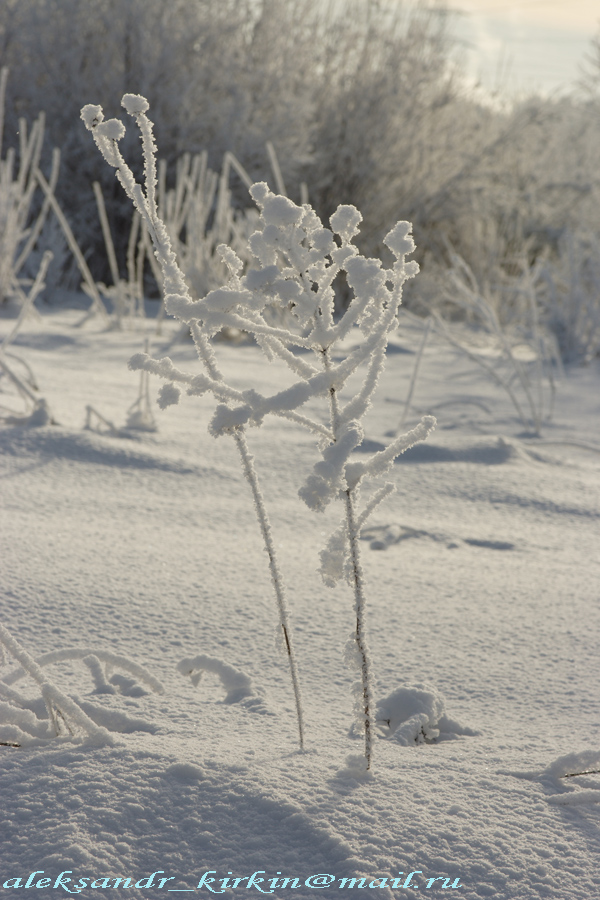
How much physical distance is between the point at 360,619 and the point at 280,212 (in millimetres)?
322

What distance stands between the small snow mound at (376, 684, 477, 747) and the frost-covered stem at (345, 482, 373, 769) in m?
0.15

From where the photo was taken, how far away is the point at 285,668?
97 centimetres

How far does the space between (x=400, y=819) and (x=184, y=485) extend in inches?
43.7

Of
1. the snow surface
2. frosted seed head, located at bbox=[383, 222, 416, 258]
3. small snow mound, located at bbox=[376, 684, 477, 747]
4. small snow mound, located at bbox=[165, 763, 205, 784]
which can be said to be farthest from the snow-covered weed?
small snow mound, located at bbox=[165, 763, 205, 784]

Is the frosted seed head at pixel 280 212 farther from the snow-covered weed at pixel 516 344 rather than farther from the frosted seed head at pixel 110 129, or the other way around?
the snow-covered weed at pixel 516 344

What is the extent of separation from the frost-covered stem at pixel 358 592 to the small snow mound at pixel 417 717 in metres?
0.15

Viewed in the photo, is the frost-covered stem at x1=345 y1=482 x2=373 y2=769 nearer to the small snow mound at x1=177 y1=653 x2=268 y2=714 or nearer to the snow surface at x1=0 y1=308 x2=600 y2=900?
the snow surface at x1=0 y1=308 x2=600 y2=900

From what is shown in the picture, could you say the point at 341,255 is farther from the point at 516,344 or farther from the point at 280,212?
the point at 516,344

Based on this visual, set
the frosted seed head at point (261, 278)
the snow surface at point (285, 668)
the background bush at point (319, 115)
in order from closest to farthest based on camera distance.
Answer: the frosted seed head at point (261, 278), the snow surface at point (285, 668), the background bush at point (319, 115)

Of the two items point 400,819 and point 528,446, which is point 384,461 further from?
point 528,446

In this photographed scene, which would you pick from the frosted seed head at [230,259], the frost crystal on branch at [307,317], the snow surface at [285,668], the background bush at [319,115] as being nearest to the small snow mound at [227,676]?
the snow surface at [285,668]

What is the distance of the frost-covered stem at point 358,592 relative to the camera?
562 mm

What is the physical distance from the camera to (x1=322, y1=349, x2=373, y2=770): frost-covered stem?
56 centimetres

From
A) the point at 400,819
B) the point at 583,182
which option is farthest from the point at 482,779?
the point at 583,182
